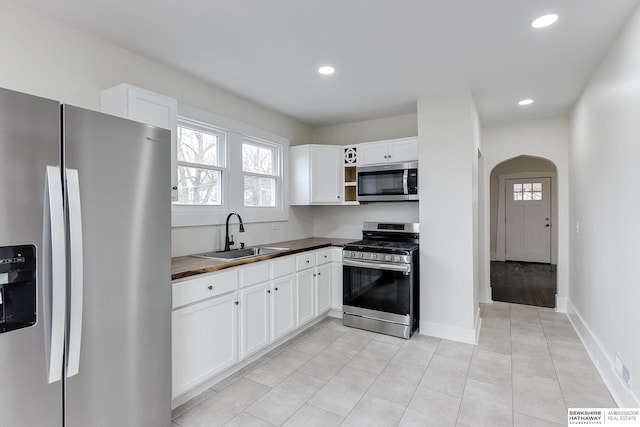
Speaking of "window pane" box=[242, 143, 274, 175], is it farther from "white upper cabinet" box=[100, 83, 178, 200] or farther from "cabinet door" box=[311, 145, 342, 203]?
"white upper cabinet" box=[100, 83, 178, 200]

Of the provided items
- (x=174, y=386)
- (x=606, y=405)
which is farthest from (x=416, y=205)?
(x=174, y=386)

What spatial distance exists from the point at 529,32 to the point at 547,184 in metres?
6.42

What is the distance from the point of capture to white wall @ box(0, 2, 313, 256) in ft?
6.14

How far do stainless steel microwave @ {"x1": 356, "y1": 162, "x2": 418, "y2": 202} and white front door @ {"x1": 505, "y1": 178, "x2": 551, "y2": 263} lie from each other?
5409 millimetres

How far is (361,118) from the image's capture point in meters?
4.25

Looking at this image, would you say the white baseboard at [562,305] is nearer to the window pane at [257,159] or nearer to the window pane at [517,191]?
the window pane at [257,159]

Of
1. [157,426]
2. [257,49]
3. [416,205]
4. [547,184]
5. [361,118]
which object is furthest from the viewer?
[547,184]

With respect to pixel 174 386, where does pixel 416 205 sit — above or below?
above

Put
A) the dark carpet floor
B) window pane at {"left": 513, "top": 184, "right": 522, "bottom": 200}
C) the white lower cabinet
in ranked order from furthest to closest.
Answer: window pane at {"left": 513, "top": 184, "right": 522, "bottom": 200}
the dark carpet floor
the white lower cabinet

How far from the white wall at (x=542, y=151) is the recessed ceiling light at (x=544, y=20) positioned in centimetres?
257

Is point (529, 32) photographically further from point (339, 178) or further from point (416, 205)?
point (339, 178)

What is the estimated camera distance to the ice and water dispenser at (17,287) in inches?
47.9

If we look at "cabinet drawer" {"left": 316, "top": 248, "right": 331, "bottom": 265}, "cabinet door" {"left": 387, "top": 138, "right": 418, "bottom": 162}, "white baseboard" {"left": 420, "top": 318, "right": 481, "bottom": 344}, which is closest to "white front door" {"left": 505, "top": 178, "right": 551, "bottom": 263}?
"white baseboard" {"left": 420, "top": 318, "right": 481, "bottom": 344}

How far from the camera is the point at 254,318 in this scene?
106 inches
